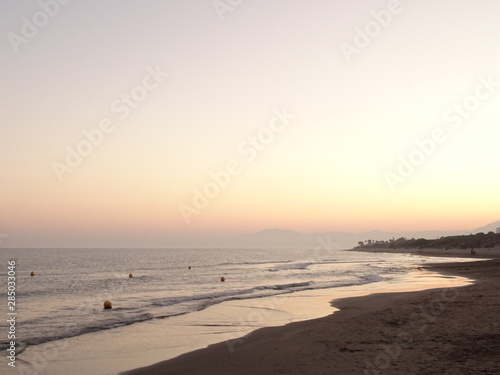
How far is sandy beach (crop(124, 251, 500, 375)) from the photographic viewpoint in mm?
9727

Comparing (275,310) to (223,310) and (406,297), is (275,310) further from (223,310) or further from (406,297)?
(406,297)

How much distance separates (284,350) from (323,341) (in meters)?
1.47

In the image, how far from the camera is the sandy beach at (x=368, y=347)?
973cm

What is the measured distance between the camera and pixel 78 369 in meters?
11.0

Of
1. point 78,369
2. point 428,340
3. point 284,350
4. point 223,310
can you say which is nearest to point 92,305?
point 223,310

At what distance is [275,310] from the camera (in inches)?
835

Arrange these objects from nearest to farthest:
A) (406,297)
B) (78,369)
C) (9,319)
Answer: (78,369) → (9,319) → (406,297)

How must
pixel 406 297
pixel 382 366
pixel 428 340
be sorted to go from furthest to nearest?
pixel 406 297 → pixel 428 340 → pixel 382 366

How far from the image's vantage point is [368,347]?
38.7 feet

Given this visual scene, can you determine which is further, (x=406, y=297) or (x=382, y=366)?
(x=406, y=297)

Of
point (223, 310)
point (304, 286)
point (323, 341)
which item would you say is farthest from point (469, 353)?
point (304, 286)

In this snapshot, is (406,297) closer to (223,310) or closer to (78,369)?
(223,310)

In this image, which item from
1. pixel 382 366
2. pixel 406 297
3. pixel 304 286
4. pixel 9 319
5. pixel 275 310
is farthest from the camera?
pixel 304 286

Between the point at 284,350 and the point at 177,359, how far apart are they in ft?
9.69
